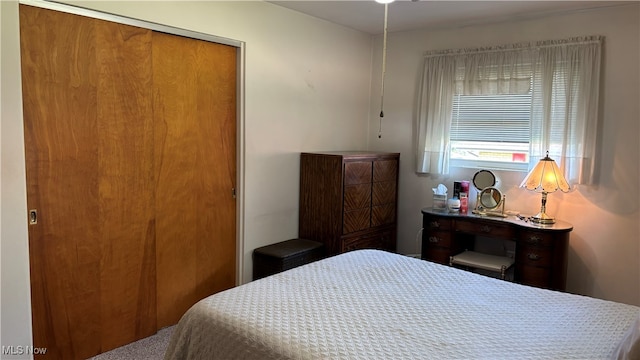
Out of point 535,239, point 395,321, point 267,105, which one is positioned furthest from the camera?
point 267,105

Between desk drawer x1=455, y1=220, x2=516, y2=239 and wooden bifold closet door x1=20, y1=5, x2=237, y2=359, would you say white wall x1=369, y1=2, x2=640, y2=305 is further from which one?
wooden bifold closet door x1=20, y1=5, x2=237, y2=359

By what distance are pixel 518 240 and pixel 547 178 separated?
52 cm

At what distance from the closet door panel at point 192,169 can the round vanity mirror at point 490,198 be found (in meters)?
2.12

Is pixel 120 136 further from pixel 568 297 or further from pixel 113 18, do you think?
pixel 568 297

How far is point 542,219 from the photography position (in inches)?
141

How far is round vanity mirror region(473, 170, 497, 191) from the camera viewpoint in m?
4.03

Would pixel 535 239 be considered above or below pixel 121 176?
below

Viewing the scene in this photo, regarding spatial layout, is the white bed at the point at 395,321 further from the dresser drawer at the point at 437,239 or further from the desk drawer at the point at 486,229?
the dresser drawer at the point at 437,239

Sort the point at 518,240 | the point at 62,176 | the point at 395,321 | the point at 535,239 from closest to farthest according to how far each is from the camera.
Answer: the point at 395,321, the point at 62,176, the point at 535,239, the point at 518,240

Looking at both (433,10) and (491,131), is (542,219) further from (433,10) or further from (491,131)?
(433,10)

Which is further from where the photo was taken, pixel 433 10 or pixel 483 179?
pixel 483 179

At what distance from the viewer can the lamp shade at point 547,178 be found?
3494 millimetres

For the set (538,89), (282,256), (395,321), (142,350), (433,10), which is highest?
(433,10)

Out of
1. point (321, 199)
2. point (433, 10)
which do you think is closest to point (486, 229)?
point (321, 199)
